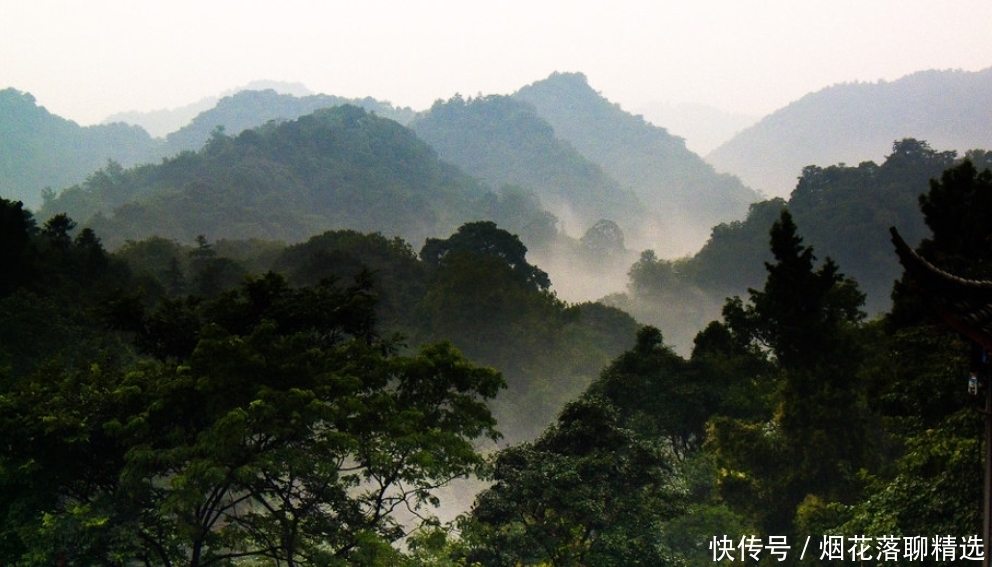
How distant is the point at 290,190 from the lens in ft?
353

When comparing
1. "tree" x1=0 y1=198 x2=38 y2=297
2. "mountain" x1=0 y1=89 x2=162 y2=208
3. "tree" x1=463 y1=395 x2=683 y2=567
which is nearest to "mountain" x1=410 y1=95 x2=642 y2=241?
"mountain" x1=0 y1=89 x2=162 y2=208

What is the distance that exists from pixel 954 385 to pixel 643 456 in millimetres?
6236

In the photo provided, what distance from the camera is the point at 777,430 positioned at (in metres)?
20.9

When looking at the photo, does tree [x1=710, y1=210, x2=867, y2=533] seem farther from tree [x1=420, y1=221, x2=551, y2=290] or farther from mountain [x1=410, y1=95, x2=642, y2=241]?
mountain [x1=410, y1=95, x2=642, y2=241]

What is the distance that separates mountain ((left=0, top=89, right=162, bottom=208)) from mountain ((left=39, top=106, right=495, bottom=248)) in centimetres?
3337

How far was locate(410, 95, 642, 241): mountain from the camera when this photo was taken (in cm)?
17100

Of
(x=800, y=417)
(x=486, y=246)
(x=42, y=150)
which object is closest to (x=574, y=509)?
(x=800, y=417)

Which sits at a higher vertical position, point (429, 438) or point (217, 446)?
point (429, 438)

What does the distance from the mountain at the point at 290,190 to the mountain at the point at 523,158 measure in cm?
3744

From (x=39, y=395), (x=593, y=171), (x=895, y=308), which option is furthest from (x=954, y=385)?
(x=593, y=171)

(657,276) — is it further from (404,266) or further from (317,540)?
(317,540)

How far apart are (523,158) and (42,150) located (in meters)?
99.4

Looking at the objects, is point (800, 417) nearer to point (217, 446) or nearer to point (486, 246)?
point (217, 446)

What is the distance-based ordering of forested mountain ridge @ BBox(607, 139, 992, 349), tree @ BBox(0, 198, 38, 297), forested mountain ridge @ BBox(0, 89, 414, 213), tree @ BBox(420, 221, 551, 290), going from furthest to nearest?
forested mountain ridge @ BBox(0, 89, 414, 213) < forested mountain ridge @ BBox(607, 139, 992, 349) < tree @ BBox(420, 221, 551, 290) < tree @ BBox(0, 198, 38, 297)
